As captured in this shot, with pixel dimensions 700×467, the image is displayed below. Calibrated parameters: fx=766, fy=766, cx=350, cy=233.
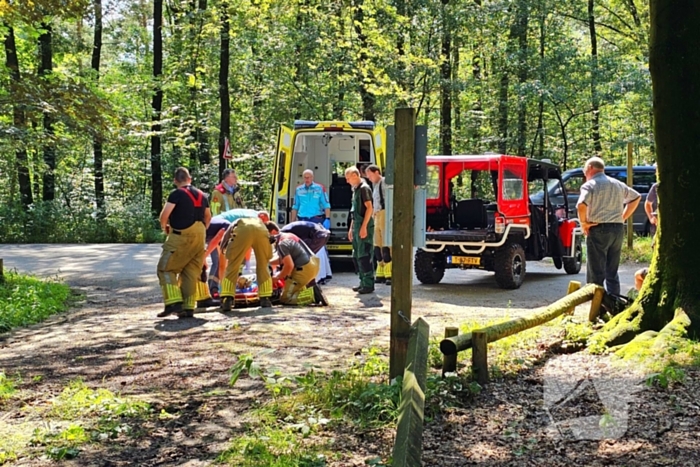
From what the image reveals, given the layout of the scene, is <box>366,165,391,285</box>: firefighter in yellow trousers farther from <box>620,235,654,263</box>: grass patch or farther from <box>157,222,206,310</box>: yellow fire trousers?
<box>620,235,654,263</box>: grass patch

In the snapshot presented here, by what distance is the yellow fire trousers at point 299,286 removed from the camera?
9406 mm

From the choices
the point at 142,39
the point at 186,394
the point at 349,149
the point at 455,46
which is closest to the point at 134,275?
the point at 349,149

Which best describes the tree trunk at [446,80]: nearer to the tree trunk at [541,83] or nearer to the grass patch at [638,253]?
the tree trunk at [541,83]

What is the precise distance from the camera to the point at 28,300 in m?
9.72

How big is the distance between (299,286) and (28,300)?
346 centimetres

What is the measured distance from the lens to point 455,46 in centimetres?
2598

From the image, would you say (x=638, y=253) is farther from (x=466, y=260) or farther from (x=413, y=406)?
(x=413, y=406)

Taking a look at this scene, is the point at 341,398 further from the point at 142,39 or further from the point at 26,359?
the point at 142,39

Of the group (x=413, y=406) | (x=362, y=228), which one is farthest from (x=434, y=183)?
(x=413, y=406)

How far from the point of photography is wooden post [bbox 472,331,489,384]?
5176mm

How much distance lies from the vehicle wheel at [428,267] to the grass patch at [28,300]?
17.2 feet

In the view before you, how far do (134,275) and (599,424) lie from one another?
35.6 feet

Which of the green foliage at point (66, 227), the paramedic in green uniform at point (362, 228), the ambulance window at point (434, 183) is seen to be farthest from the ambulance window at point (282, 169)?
the green foliage at point (66, 227)

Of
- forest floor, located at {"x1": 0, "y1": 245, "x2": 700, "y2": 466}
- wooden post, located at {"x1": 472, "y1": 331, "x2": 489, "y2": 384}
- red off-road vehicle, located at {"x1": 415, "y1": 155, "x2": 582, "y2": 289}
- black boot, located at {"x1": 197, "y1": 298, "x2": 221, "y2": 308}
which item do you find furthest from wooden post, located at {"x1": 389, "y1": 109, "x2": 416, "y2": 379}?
red off-road vehicle, located at {"x1": 415, "y1": 155, "x2": 582, "y2": 289}
